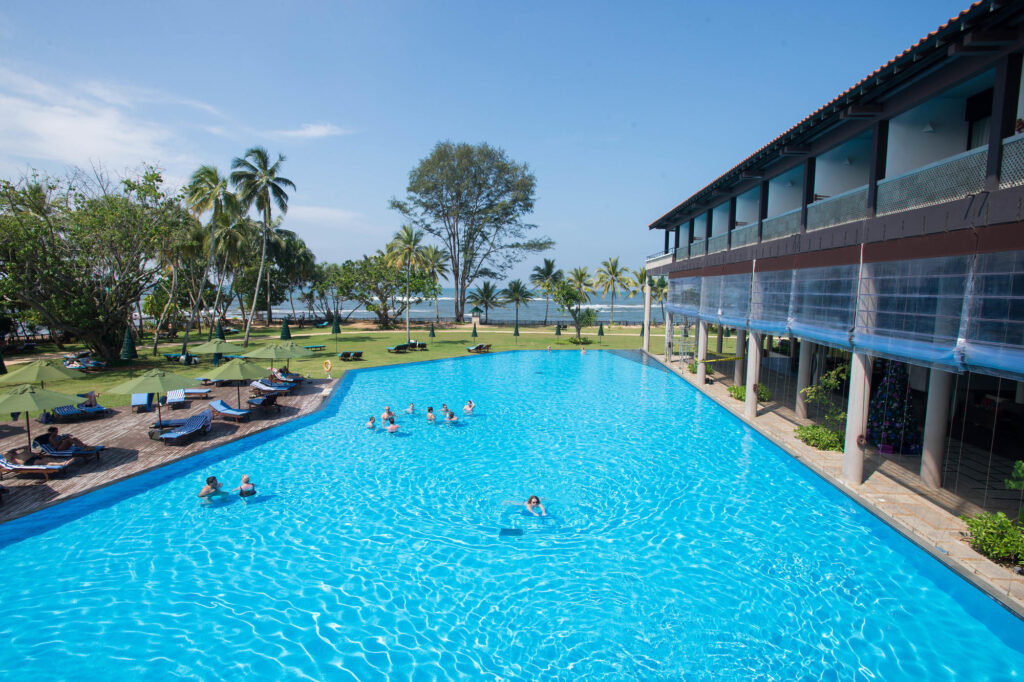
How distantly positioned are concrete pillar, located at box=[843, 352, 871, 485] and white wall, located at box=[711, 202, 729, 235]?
1500 centimetres

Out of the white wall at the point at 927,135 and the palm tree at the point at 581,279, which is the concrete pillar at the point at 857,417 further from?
the palm tree at the point at 581,279

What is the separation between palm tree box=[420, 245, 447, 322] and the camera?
56.8 metres

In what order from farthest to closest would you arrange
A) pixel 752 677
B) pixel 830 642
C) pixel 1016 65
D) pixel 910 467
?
pixel 910 467, pixel 1016 65, pixel 830 642, pixel 752 677

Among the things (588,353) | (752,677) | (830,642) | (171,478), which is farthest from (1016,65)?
(588,353)

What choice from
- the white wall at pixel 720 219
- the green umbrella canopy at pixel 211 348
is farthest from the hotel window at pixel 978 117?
the green umbrella canopy at pixel 211 348

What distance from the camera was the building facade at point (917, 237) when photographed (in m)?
8.30

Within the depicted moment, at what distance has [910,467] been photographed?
12.6m

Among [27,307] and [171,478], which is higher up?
[27,307]

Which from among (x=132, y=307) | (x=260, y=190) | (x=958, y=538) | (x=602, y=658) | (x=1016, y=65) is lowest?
(x=602, y=658)

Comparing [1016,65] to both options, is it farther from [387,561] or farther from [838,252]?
[387,561]

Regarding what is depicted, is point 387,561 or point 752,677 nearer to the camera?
point 752,677

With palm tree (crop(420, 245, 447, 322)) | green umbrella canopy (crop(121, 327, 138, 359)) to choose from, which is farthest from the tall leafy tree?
green umbrella canopy (crop(121, 327, 138, 359))

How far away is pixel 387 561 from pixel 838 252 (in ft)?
44.3

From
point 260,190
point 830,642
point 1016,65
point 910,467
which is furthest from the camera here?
point 260,190
